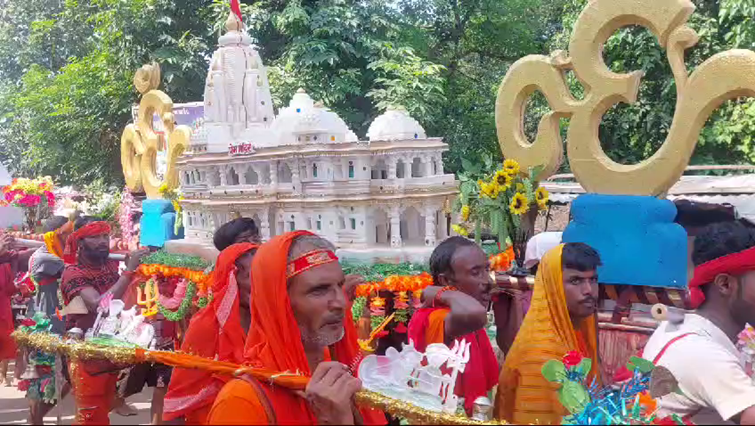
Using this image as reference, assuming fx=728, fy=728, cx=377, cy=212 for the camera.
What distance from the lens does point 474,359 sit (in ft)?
11.6

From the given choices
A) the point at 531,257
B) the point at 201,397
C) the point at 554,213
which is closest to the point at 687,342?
the point at 201,397

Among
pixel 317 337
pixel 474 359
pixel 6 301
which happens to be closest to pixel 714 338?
pixel 474 359

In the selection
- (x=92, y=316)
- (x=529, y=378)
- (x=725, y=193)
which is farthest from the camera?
(x=725, y=193)

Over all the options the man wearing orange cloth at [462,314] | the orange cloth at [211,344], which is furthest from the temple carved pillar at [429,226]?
the orange cloth at [211,344]

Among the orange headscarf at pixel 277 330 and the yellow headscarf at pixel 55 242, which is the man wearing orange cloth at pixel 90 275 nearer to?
the yellow headscarf at pixel 55 242

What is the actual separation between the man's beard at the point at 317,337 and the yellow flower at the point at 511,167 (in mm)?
4440

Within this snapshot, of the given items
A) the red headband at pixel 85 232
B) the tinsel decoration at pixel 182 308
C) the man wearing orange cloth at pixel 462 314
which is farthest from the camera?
the tinsel decoration at pixel 182 308

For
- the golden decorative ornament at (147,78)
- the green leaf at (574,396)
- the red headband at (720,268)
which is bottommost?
the green leaf at (574,396)

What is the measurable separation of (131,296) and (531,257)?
3.57 metres

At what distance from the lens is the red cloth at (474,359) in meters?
3.44

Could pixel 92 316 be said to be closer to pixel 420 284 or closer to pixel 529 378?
pixel 420 284

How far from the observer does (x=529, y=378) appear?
296cm

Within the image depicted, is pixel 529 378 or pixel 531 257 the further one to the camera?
pixel 531 257

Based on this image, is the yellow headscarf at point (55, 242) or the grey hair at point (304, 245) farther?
the yellow headscarf at point (55, 242)
